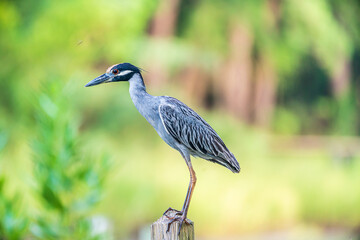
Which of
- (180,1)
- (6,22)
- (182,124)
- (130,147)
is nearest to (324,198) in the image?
(130,147)

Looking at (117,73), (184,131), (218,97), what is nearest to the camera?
(117,73)

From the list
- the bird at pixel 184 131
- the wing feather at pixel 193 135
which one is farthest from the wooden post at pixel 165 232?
the wing feather at pixel 193 135

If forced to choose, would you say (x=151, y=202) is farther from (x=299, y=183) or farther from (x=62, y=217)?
(x=62, y=217)

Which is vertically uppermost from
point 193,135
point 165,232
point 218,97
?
point 218,97

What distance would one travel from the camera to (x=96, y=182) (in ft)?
9.30

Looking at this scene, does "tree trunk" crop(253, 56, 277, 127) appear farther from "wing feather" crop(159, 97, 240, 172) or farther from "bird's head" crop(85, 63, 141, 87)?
"bird's head" crop(85, 63, 141, 87)

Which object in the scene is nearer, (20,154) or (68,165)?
(68,165)

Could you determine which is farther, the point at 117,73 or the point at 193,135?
the point at 193,135

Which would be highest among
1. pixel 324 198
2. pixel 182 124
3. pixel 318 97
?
pixel 318 97

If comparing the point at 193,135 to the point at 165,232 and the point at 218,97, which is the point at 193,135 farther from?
the point at 218,97

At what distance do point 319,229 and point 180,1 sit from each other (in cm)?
298

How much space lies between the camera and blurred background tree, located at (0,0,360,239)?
17.3ft

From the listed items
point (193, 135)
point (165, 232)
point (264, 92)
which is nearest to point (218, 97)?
point (264, 92)

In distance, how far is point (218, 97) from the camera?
562cm
